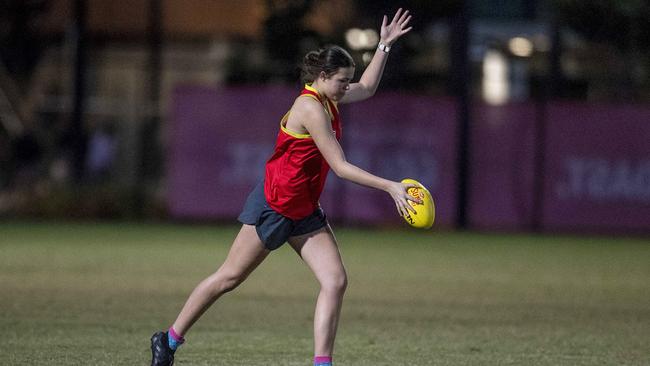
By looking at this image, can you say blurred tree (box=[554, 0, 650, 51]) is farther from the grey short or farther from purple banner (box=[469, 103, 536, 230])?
the grey short

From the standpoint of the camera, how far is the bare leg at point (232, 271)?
8453mm

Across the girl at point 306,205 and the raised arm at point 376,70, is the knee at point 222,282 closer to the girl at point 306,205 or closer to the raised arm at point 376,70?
the girl at point 306,205

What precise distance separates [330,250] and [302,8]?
16.6m

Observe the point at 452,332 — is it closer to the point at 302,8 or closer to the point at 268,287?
the point at 268,287

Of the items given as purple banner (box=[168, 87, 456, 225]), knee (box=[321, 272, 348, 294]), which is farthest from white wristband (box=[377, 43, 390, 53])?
purple banner (box=[168, 87, 456, 225])

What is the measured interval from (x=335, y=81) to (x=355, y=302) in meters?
5.65

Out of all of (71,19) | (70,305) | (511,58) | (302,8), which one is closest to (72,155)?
(71,19)

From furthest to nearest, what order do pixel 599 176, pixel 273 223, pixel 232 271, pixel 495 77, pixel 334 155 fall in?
pixel 495 77 < pixel 599 176 < pixel 232 271 < pixel 273 223 < pixel 334 155

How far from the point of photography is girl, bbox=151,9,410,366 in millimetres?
8148

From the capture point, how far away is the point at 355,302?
44.6 ft

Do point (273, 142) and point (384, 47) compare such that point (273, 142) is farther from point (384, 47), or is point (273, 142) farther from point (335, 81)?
point (335, 81)

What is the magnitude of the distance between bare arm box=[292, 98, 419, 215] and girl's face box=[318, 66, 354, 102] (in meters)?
0.13

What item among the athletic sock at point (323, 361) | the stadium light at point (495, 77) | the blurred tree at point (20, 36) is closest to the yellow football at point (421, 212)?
the athletic sock at point (323, 361)

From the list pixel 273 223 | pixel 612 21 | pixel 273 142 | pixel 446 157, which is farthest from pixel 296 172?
pixel 612 21
